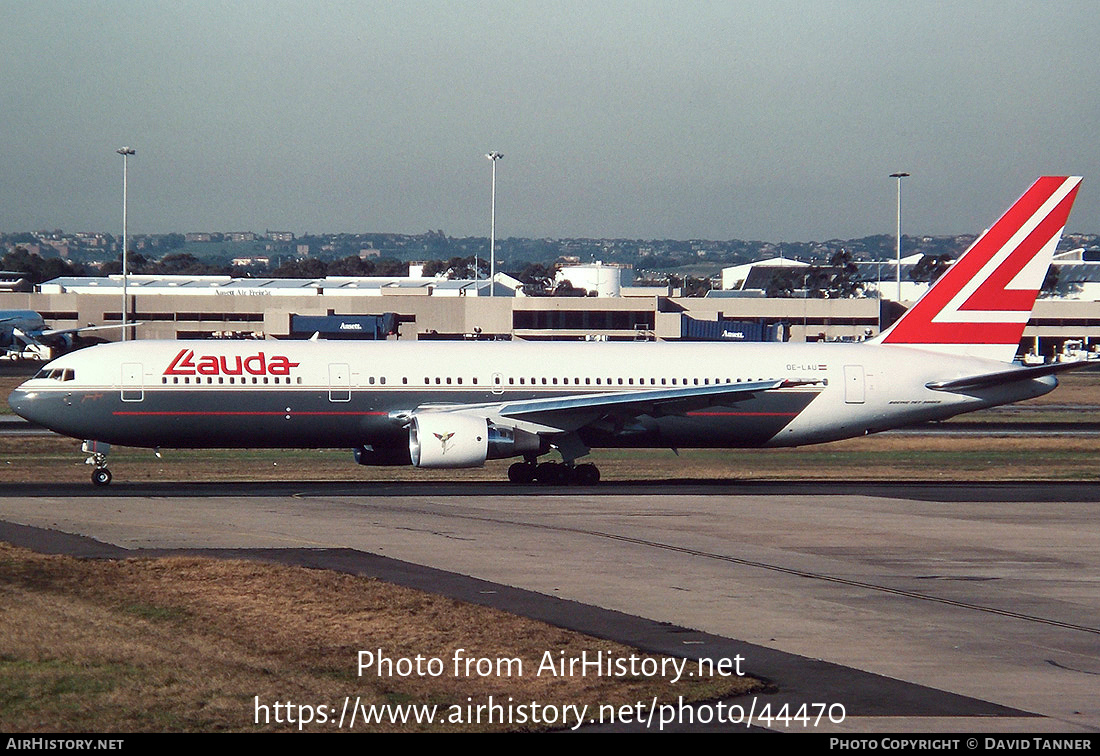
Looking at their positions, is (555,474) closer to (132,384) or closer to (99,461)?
(132,384)

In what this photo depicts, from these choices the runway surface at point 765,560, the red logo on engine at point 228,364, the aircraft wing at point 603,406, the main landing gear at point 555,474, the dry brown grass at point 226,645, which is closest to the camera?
the dry brown grass at point 226,645

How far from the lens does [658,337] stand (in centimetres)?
10475

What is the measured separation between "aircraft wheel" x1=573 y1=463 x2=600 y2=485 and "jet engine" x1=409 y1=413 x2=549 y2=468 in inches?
119

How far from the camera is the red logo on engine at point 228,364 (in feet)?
115

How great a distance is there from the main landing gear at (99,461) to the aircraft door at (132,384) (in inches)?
59.5

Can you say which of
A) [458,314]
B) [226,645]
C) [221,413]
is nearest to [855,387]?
[221,413]

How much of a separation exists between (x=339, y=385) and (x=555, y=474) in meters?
6.55

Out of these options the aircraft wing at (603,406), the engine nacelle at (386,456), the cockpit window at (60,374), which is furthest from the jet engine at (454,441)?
the cockpit window at (60,374)

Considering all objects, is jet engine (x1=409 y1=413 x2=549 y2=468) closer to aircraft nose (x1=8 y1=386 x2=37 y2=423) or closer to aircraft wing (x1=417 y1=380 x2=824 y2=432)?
aircraft wing (x1=417 y1=380 x2=824 y2=432)

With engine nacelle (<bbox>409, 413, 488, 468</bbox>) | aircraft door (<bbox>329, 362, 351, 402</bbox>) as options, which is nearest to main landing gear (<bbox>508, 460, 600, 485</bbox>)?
engine nacelle (<bbox>409, 413, 488, 468</bbox>)

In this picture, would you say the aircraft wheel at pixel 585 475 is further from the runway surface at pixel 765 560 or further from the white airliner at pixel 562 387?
the runway surface at pixel 765 560

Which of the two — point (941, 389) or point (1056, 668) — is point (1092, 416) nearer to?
point (941, 389)
